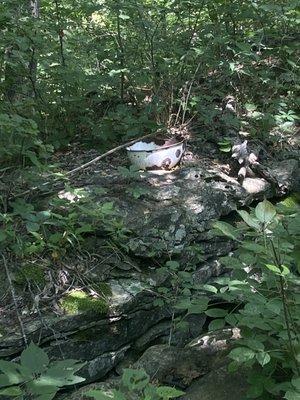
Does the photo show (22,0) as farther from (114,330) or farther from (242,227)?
(242,227)

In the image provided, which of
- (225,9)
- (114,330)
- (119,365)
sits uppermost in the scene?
(225,9)

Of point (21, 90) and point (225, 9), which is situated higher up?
point (225, 9)

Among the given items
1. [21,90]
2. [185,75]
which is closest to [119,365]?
[21,90]

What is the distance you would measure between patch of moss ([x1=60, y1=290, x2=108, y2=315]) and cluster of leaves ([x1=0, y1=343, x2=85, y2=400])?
1453mm

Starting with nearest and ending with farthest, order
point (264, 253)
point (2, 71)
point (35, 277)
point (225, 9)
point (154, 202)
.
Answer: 1. point (264, 253)
2. point (35, 277)
3. point (154, 202)
4. point (2, 71)
5. point (225, 9)

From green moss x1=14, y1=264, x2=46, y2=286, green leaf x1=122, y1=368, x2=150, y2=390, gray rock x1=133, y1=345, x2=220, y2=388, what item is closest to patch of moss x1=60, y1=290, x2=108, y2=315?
green moss x1=14, y1=264, x2=46, y2=286

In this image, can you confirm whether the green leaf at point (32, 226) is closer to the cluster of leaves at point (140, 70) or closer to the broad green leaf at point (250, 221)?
the cluster of leaves at point (140, 70)

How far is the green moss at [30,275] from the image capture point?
2.97 m

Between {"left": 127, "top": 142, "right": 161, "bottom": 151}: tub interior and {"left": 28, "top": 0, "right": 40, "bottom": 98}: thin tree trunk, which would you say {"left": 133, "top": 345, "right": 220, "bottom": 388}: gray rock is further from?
{"left": 28, "top": 0, "right": 40, "bottom": 98}: thin tree trunk

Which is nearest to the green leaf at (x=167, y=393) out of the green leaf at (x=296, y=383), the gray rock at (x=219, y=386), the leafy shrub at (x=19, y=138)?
the green leaf at (x=296, y=383)

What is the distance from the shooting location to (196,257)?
11.6 feet

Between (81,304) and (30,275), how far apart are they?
369mm

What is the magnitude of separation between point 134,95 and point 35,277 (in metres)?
2.57

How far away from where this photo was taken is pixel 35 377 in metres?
1.40
